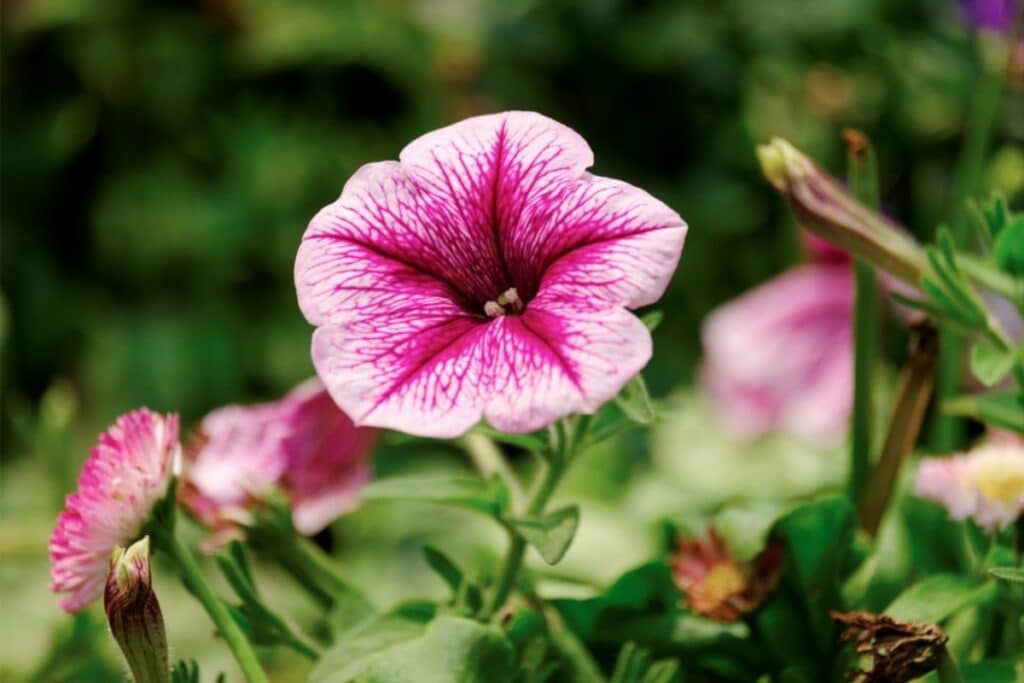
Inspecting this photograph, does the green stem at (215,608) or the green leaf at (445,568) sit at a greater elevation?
the green stem at (215,608)

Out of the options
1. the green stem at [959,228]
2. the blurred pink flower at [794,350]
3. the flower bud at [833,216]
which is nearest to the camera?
the flower bud at [833,216]

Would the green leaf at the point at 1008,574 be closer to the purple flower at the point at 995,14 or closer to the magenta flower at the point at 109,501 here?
the magenta flower at the point at 109,501

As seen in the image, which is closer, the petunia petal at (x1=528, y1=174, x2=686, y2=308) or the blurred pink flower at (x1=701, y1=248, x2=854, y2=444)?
the petunia petal at (x1=528, y1=174, x2=686, y2=308)

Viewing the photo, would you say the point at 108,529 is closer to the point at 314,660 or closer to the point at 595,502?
the point at 314,660

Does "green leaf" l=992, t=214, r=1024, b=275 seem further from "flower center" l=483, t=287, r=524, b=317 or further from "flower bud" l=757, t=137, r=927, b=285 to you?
"flower center" l=483, t=287, r=524, b=317

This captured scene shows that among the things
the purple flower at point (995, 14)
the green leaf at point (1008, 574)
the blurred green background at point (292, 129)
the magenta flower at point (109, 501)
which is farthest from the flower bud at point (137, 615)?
the blurred green background at point (292, 129)

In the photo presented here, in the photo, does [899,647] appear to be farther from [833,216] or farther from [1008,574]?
[833,216]

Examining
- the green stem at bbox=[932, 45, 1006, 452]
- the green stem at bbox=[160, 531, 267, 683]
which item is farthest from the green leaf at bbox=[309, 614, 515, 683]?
the green stem at bbox=[932, 45, 1006, 452]
